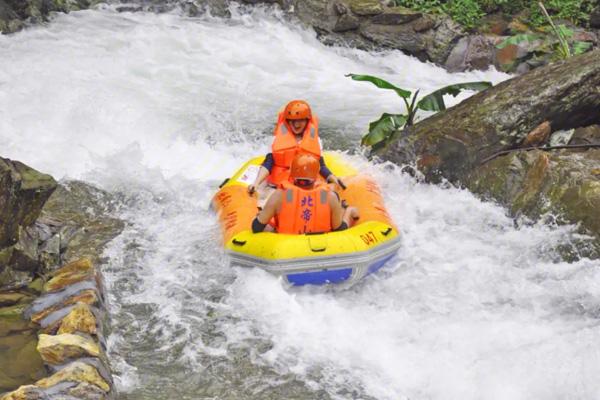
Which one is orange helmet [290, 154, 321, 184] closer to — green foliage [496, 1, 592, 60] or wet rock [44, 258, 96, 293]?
wet rock [44, 258, 96, 293]

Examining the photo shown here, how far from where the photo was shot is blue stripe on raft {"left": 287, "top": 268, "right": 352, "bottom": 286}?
20.2 feet

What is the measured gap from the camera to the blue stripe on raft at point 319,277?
6.17m

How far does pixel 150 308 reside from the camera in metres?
5.98

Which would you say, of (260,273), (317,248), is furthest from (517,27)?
(260,273)

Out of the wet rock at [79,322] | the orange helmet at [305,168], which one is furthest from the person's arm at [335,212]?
the wet rock at [79,322]

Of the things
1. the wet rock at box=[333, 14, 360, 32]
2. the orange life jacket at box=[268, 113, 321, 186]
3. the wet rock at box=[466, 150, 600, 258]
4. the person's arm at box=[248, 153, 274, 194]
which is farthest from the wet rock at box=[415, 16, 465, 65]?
the person's arm at box=[248, 153, 274, 194]

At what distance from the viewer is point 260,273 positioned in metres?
6.27

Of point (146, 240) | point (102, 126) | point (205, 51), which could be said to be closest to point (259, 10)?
point (205, 51)

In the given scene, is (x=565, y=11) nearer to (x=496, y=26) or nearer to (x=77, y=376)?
(x=496, y=26)

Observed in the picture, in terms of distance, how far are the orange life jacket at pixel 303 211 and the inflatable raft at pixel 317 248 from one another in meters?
0.16

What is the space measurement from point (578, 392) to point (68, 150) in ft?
20.6

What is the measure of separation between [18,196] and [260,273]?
1.99 meters

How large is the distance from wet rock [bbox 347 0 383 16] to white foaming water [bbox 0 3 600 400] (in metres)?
1.83

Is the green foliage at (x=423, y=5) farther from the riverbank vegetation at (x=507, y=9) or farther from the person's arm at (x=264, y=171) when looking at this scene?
the person's arm at (x=264, y=171)
